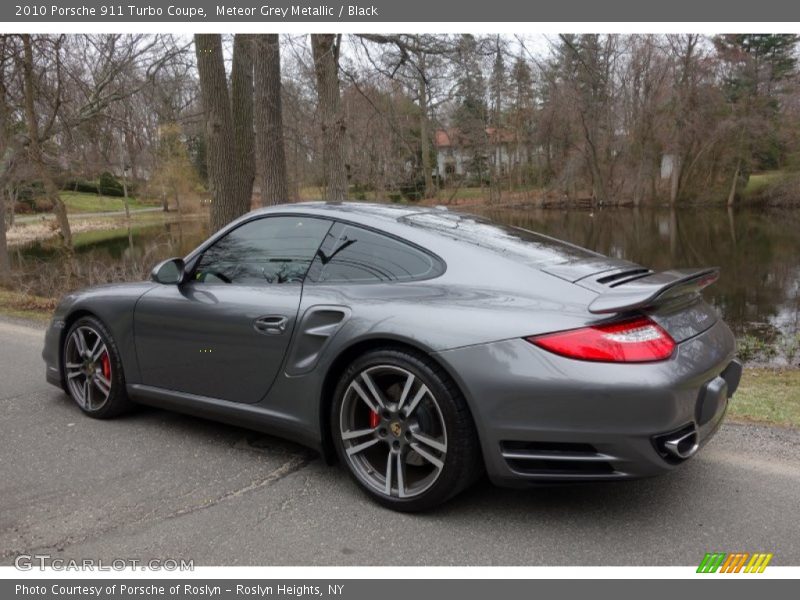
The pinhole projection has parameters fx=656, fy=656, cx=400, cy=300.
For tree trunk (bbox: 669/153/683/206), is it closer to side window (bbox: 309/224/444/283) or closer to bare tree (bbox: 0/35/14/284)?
bare tree (bbox: 0/35/14/284)

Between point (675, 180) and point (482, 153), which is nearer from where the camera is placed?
point (675, 180)

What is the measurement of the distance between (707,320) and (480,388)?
1231mm

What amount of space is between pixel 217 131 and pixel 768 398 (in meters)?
9.75

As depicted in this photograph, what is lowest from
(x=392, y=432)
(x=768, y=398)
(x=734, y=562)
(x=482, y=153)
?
(x=768, y=398)

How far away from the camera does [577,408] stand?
263cm

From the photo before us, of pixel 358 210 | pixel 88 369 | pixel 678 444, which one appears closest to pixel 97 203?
pixel 88 369

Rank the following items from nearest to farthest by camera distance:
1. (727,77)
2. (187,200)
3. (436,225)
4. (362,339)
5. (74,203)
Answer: (362,339)
(436,225)
(727,77)
(187,200)
(74,203)

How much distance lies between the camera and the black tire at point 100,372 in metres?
4.33

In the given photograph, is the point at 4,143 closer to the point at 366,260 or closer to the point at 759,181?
the point at 366,260

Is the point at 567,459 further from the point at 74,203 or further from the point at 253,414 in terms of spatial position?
the point at 74,203

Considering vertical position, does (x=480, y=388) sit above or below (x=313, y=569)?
above

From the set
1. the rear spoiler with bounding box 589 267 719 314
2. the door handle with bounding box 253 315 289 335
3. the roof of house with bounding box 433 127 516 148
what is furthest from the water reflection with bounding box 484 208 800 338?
the roof of house with bounding box 433 127 516 148

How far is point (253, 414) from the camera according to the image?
3596 mm

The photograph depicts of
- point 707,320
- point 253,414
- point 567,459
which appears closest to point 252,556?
point 253,414
